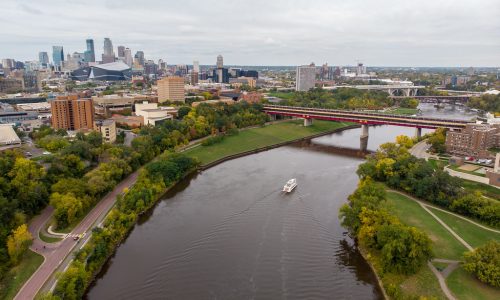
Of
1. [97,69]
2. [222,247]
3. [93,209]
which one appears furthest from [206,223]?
[97,69]

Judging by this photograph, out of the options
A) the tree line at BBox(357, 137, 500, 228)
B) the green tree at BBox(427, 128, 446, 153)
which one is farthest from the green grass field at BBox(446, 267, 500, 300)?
the green tree at BBox(427, 128, 446, 153)

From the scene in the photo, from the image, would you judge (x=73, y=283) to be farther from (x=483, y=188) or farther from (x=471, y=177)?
(x=471, y=177)

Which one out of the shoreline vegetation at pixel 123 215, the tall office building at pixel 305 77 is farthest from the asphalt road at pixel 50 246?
the tall office building at pixel 305 77

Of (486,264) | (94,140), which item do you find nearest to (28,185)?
(94,140)

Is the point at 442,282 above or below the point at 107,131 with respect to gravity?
below

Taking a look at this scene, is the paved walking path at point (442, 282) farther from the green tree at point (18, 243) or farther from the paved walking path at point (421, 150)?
the green tree at point (18, 243)

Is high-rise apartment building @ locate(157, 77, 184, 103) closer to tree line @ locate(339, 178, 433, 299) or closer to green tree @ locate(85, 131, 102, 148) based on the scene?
green tree @ locate(85, 131, 102, 148)
